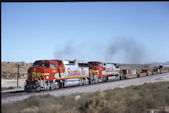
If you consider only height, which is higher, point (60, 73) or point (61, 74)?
point (60, 73)

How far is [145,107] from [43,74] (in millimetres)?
10710

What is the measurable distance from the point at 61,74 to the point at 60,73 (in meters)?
0.25

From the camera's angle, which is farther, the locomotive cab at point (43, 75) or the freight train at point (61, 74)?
the freight train at point (61, 74)

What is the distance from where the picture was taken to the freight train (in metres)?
20.1

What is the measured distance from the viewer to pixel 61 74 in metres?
22.8

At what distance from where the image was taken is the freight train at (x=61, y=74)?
20.1m

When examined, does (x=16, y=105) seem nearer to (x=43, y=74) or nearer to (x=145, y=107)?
(x=43, y=74)

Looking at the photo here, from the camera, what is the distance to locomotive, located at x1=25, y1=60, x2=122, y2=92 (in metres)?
20.1

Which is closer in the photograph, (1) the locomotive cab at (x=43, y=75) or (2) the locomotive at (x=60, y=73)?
(1) the locomotive cab at (x=43, y=75)

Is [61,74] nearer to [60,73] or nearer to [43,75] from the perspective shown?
[60,73]

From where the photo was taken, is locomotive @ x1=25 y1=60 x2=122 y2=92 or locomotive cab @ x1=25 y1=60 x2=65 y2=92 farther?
locomotive @ x1=25 y1=60 x2=122 y2=92

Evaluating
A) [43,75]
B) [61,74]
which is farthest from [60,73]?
[43,75]

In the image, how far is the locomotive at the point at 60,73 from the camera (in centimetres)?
2009

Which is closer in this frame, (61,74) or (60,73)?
(60,73)
